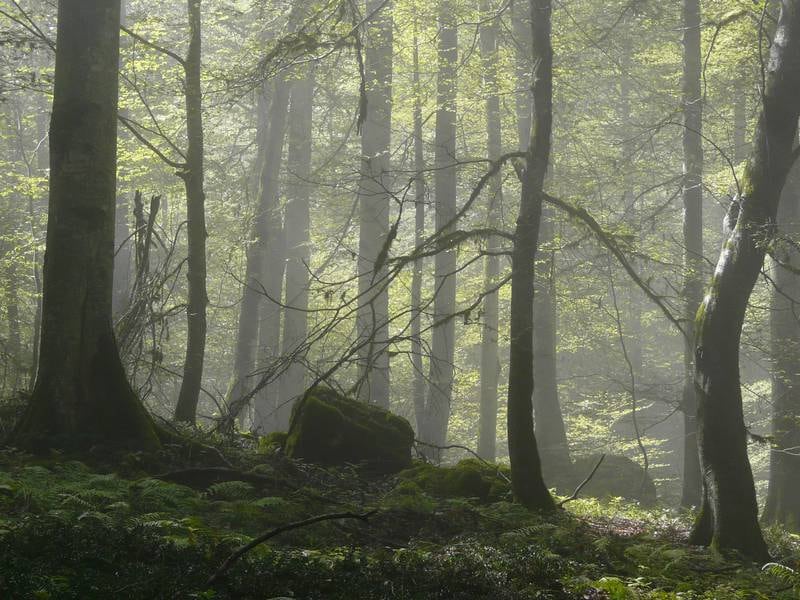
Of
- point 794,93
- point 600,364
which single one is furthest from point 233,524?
point 600,364

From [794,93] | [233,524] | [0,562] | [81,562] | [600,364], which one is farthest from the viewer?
[600,364]

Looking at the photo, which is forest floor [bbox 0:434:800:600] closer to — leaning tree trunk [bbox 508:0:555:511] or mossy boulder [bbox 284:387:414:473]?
leaning tree trunk [bbox 508:0:555:511]

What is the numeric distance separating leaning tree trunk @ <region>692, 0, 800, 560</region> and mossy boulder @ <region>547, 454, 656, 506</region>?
957 centimetres

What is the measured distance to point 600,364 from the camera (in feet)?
124

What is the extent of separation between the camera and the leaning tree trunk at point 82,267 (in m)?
7.75

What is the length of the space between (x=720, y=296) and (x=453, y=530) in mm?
3570

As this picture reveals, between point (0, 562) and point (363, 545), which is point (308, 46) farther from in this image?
point (0, 562)

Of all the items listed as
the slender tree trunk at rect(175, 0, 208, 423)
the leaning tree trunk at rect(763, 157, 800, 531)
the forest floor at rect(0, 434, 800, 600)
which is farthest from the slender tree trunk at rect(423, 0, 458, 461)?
the forest floor at rect(0, 434, 800, 600)

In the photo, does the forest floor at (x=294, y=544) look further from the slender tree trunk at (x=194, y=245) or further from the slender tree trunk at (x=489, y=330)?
the slender tree trunk at (x=489, y=330)

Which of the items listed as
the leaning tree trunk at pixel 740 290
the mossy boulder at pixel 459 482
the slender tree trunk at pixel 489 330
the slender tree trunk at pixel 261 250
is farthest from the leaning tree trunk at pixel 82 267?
the slender tree trunk at pixel 489 330

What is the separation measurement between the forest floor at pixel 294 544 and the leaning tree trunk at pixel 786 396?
16.5 ft

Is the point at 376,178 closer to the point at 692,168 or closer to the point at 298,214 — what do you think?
the point at 692,168

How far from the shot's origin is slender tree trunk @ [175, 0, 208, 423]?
39.3 feet

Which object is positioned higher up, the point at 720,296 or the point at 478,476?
the point at 720,296
